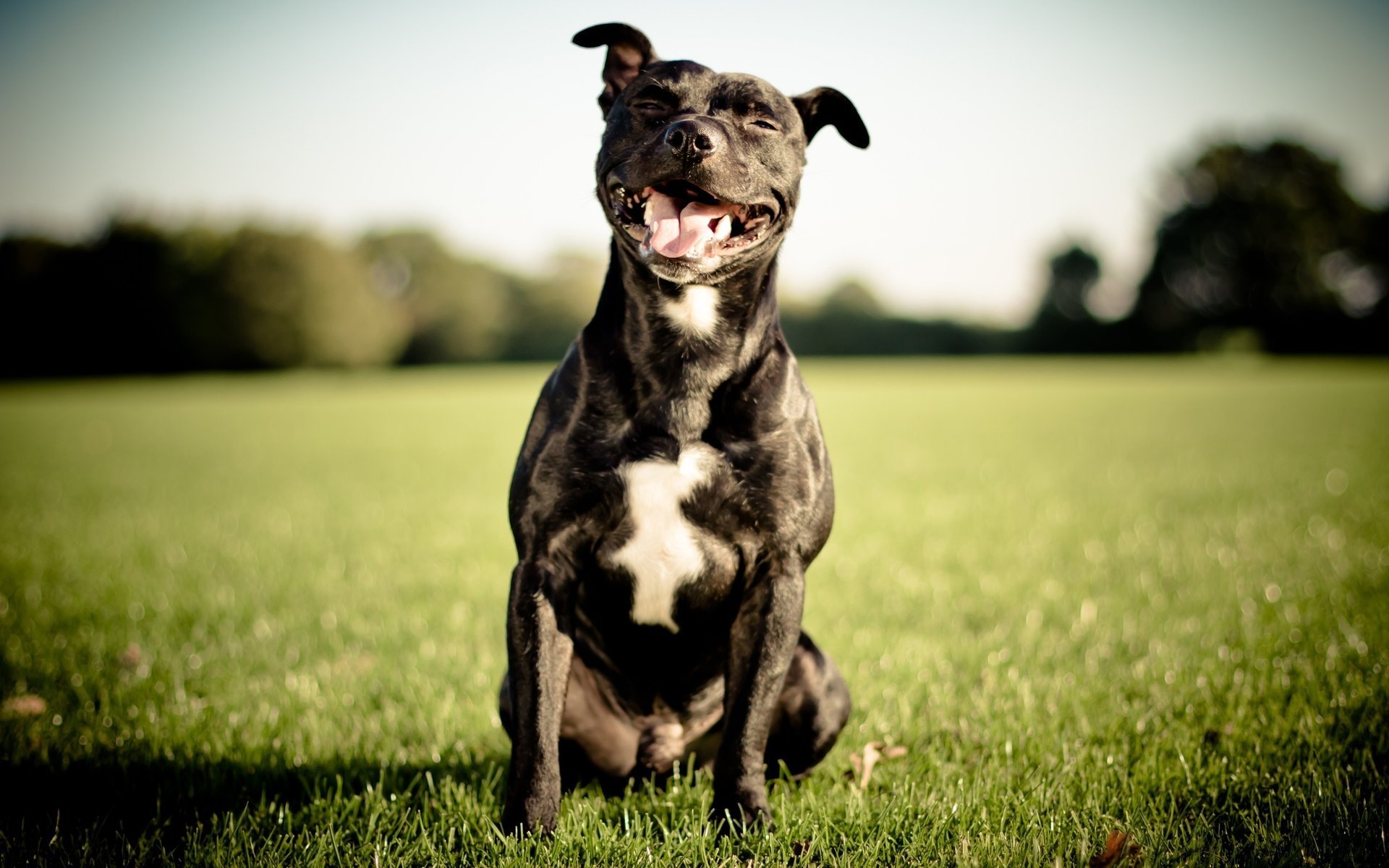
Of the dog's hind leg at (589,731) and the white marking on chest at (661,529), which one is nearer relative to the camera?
the white marking on chest at (661,529)

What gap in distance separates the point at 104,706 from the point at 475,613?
1.92 metres

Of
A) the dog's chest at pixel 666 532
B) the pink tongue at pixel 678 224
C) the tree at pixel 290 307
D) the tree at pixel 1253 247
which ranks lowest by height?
the tree at pixel 290 307

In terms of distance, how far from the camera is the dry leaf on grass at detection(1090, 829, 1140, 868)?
2.28 metres

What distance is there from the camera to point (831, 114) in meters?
3.13

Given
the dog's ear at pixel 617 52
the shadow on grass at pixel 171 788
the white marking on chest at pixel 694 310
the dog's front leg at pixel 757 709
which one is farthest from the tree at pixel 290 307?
the dog's front leg at pixel 757 709

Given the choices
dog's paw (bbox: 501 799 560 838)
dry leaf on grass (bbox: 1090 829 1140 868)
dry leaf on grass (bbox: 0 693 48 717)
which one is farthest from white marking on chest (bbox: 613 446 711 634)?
dry leaf on grass (bbox: 0 693 48 717)

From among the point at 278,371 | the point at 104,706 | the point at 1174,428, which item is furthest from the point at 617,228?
the point at 278,371

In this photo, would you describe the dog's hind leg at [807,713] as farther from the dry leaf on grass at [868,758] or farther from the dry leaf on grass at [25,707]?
the dry leaf on grass at [25,707]

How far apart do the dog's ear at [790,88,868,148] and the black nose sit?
69cm

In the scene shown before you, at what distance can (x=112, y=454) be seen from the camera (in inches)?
507

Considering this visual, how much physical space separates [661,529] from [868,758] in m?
1.17

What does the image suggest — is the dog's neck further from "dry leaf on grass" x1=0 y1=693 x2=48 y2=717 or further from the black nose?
"dry leaf on grass" x1=0 y1=693 x2=48 y2=717

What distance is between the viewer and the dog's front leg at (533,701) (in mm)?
2391

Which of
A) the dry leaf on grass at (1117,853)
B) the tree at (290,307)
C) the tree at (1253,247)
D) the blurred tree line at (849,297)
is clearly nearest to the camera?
the dry leaf on grass at (1117,853)
